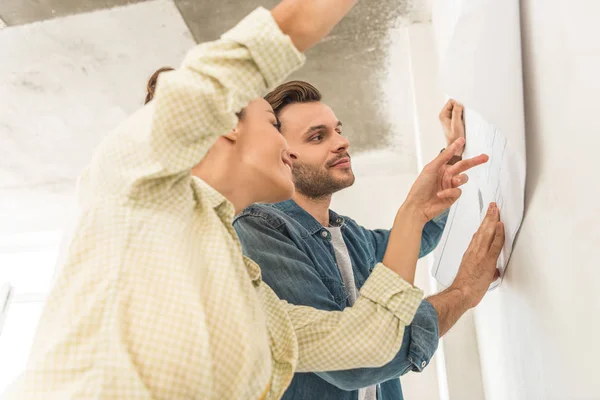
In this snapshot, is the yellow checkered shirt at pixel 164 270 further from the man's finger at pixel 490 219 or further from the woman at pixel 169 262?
the man's finger at pixel 490 219

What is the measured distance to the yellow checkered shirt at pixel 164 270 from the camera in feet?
1.68

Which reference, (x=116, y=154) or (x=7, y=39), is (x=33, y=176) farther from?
(x=116, y=154)

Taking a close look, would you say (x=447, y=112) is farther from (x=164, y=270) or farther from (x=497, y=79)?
(x=164, y=270)

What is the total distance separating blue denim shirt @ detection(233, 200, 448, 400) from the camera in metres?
0.90

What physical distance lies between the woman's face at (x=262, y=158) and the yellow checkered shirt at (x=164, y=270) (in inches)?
8.1

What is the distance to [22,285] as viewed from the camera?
4.41 metres

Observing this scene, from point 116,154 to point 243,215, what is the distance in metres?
0.47

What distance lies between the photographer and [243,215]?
1036 millimetres

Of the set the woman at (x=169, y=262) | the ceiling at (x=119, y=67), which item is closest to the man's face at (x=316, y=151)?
the woman at (x=169, y=262)

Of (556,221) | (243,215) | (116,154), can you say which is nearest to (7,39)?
(243,215)

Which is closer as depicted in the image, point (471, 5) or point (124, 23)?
point (471, 5)

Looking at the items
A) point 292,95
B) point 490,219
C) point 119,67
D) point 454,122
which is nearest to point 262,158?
point 490,219

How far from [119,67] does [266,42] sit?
2.09m

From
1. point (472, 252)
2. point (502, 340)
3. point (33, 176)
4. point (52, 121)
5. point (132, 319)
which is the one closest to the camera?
point (132, 319)
